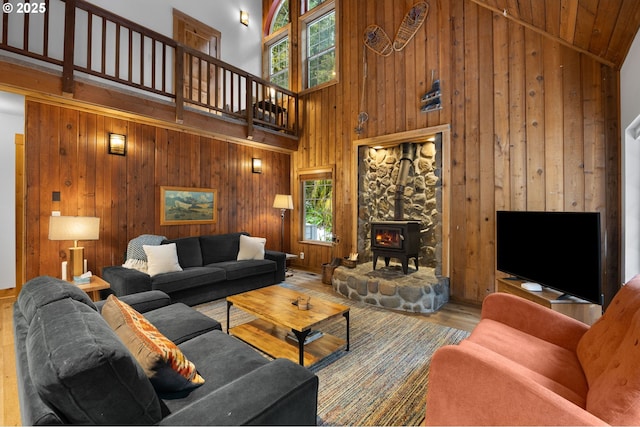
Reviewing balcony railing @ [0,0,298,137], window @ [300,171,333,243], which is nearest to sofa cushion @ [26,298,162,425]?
balcony railing @ [0,0,298,137]

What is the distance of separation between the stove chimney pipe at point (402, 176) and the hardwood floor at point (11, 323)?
153 cm

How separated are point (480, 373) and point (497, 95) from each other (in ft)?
12.0

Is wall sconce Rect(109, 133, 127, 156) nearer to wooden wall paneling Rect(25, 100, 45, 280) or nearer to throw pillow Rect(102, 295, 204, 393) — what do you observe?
wooden wall paneling Rect(25, 100, 45, 280)

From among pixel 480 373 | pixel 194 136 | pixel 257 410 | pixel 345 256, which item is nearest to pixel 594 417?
pixel 480 373

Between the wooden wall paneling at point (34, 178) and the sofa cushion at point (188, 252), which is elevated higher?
the wooden wall paneling at point (34, 178)

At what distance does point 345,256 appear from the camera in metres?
5.14

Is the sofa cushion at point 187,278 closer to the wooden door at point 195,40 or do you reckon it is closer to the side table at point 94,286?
the side table at point 94,286

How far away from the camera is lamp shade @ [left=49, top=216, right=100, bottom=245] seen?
2992 mm

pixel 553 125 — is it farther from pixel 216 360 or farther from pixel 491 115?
pixel 216 360

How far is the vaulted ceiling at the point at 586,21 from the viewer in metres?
2.22

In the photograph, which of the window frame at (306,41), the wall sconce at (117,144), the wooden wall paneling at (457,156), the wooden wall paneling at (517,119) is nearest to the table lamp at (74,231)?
the wall sconce at (117,144)

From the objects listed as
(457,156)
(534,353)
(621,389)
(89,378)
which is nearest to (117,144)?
(89,378)

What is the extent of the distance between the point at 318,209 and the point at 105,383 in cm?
502

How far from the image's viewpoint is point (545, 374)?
1470 mm
